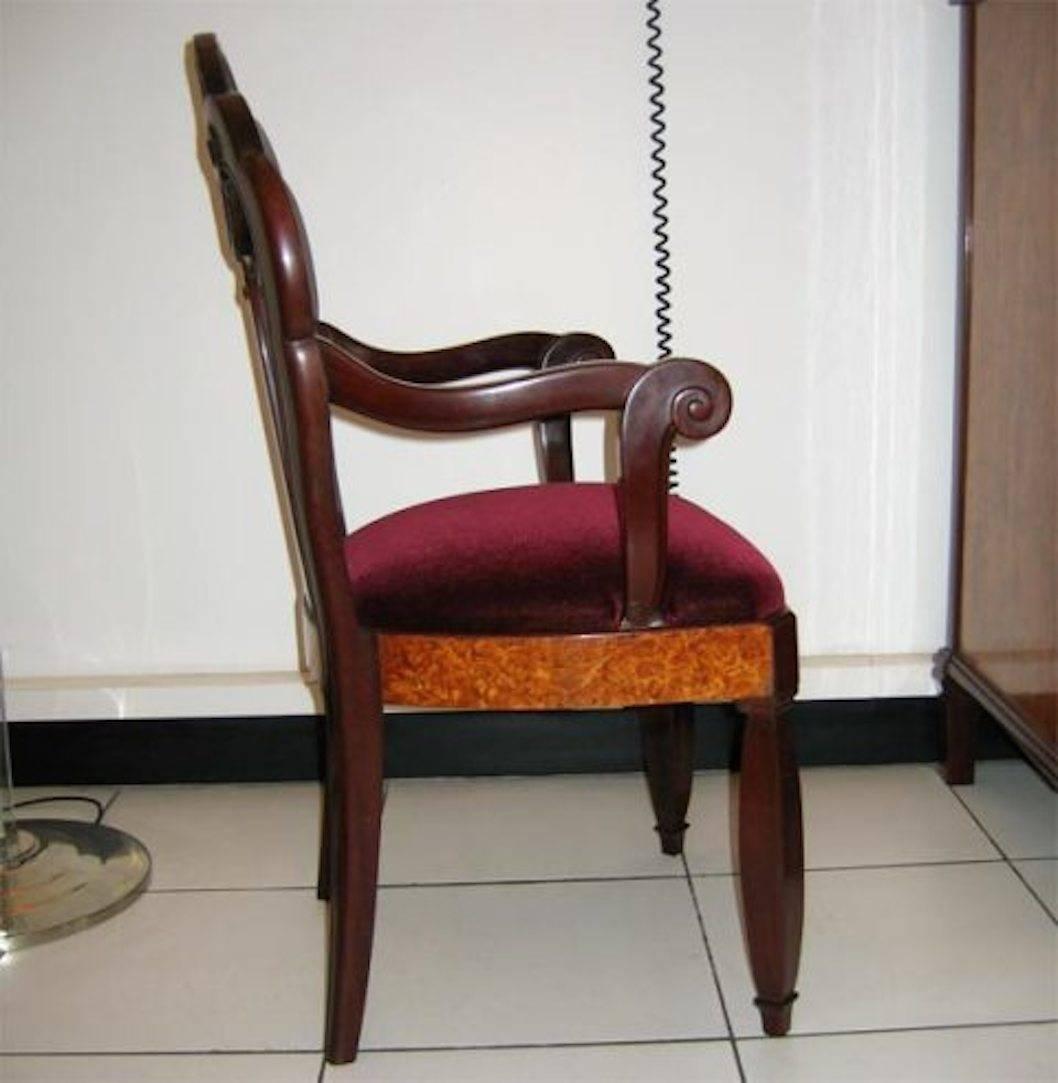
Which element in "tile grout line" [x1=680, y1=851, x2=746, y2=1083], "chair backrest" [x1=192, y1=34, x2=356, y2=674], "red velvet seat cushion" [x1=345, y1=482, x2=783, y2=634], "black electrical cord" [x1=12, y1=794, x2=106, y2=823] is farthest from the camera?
"black electrical cord" [x1=12, y1=794, x2=106, y2=823]

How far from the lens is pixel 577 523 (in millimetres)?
1285

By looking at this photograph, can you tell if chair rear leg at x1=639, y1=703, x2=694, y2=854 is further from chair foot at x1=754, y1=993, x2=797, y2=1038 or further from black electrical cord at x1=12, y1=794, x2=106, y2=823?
black electrical cord at x1=12, y1=794, x2=106, y2=823

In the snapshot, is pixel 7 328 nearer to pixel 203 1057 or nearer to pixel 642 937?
pixel 203 1057

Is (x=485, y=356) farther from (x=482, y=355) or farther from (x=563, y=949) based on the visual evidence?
(x=563, y=949)

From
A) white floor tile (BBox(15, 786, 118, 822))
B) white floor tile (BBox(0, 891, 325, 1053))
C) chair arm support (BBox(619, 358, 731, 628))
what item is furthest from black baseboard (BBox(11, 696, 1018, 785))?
chair arm support (BBox(619, 358, 731, 628))

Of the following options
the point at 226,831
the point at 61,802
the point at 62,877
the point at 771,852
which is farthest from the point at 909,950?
the point at 61,802

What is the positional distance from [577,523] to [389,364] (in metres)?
0.42

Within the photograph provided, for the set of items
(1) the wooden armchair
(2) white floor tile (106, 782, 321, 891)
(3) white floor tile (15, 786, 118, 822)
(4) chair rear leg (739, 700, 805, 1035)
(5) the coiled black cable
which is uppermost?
(5) the coiled black cable

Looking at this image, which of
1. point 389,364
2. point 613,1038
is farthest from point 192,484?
point 613,1038

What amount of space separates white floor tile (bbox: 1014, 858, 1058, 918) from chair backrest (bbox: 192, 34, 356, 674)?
37.4 inches

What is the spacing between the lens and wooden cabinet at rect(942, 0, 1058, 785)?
5.16 ft

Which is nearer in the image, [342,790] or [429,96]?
[342,790]

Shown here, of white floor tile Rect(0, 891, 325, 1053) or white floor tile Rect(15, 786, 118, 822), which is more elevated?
white floor tile Rect(15, 786, 118, 822)

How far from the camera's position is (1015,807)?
1.85 m
